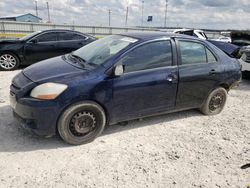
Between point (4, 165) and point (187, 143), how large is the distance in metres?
2.55

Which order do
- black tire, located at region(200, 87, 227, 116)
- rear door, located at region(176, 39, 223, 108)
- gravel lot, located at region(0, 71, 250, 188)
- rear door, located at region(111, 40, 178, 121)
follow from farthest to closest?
black tire, located at region(200, 87, 227, 116)
rear door, located at region(176, 39, 223, 108)
rear door, located at region(111, 40, 178, 121)
gravel lot, located at region(0, 71, 250, 188)

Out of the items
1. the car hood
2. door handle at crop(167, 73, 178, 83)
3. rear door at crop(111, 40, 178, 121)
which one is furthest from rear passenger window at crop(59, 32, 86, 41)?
door handle at crop(167, 73, 178, 83)

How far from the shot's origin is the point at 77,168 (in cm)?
276

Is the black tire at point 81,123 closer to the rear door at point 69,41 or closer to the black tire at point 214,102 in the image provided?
the black tire at point 214,102

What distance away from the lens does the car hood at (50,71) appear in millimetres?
3093

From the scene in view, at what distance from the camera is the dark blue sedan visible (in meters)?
2.97

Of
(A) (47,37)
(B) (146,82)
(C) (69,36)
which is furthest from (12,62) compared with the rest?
(B) (146,82)

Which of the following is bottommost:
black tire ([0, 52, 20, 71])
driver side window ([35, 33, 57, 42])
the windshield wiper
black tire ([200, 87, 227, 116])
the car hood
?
black tire ([200, 87, 227, 116])

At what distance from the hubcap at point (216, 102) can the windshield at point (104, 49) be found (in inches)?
80.0

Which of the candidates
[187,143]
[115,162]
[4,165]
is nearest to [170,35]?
[187,143]

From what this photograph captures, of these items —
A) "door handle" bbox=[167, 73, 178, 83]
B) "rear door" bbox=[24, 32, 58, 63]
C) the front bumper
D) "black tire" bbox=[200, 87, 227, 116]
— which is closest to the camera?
the front bumper

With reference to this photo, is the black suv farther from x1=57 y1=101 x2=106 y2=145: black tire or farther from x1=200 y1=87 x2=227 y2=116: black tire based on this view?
x1=200 y1=87 x2=227 y2=116: black tire

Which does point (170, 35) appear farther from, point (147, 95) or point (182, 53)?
point (147, 95)

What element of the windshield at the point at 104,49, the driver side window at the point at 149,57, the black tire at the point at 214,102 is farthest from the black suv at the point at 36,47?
the black tire at the point at 214,102
